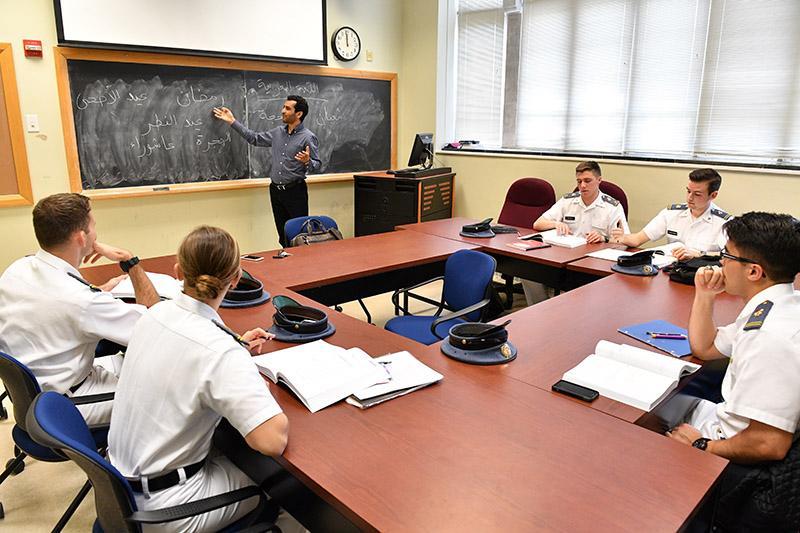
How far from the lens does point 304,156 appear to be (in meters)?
4.83

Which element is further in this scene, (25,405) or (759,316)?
(25,405)

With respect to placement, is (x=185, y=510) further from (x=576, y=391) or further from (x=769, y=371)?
(x=769, y=371)

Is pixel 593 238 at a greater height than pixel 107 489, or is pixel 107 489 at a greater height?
pixel 593 238

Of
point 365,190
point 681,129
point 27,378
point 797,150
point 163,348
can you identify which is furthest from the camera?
point 365,190

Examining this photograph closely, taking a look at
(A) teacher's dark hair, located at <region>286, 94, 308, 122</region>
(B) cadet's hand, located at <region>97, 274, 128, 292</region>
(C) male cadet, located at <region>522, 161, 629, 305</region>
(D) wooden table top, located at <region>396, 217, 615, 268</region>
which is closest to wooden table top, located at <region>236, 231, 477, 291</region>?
(D) wooden table top, located at <region>396, 217, 615, 268</region>

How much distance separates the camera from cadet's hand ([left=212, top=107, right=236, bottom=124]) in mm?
4738

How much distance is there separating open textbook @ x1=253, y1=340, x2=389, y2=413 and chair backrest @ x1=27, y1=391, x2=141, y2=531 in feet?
1.57

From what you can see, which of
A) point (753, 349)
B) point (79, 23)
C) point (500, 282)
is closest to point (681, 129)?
point (500, 282)

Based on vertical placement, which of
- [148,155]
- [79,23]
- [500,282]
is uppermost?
[79,23]

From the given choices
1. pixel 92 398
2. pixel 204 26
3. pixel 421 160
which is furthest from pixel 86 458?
pixel 421 160

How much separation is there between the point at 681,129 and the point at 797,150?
2.68 feet

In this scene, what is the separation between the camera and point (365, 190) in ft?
19.0

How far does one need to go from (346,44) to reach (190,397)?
4.96 m

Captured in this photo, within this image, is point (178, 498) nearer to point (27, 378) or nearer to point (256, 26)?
point (27, 378)
